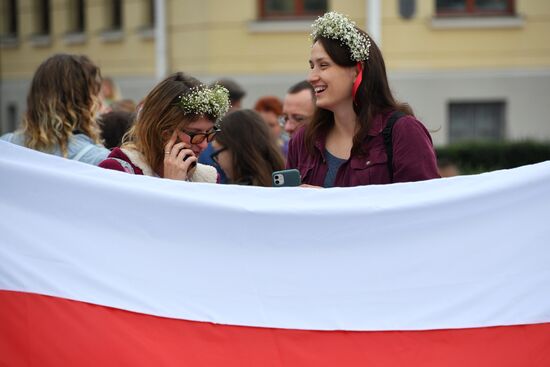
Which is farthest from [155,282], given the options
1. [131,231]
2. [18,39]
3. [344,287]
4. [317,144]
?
[18,39]

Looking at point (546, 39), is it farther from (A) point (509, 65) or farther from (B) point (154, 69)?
(B) point (154, 69)

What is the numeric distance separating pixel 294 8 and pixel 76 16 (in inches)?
242

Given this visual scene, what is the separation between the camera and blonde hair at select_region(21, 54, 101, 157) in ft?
18.1

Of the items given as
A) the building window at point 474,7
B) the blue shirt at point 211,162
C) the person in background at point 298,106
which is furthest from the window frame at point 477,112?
the blue shirt at point 211,162

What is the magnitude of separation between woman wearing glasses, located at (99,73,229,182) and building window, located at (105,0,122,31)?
1798 cm

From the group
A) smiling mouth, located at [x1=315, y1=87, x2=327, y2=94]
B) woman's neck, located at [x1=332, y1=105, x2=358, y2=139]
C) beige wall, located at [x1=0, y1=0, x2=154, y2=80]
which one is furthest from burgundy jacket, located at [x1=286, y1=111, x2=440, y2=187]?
A: beige wall, located at [x1=0, y1=0, x2=154, y2=80]

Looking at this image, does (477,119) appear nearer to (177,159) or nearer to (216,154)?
(216,154)

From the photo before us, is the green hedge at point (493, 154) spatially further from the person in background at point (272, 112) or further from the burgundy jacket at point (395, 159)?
the burgundy jacket at point (395, 159)

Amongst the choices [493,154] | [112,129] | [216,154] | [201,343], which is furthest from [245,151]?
[493,154]

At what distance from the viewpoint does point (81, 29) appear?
23.7 meters

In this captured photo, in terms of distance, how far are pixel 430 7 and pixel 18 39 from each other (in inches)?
412

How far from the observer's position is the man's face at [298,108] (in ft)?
24.7

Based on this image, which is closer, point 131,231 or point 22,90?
point 131,231

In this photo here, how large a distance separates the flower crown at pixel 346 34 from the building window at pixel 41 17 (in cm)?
2111
